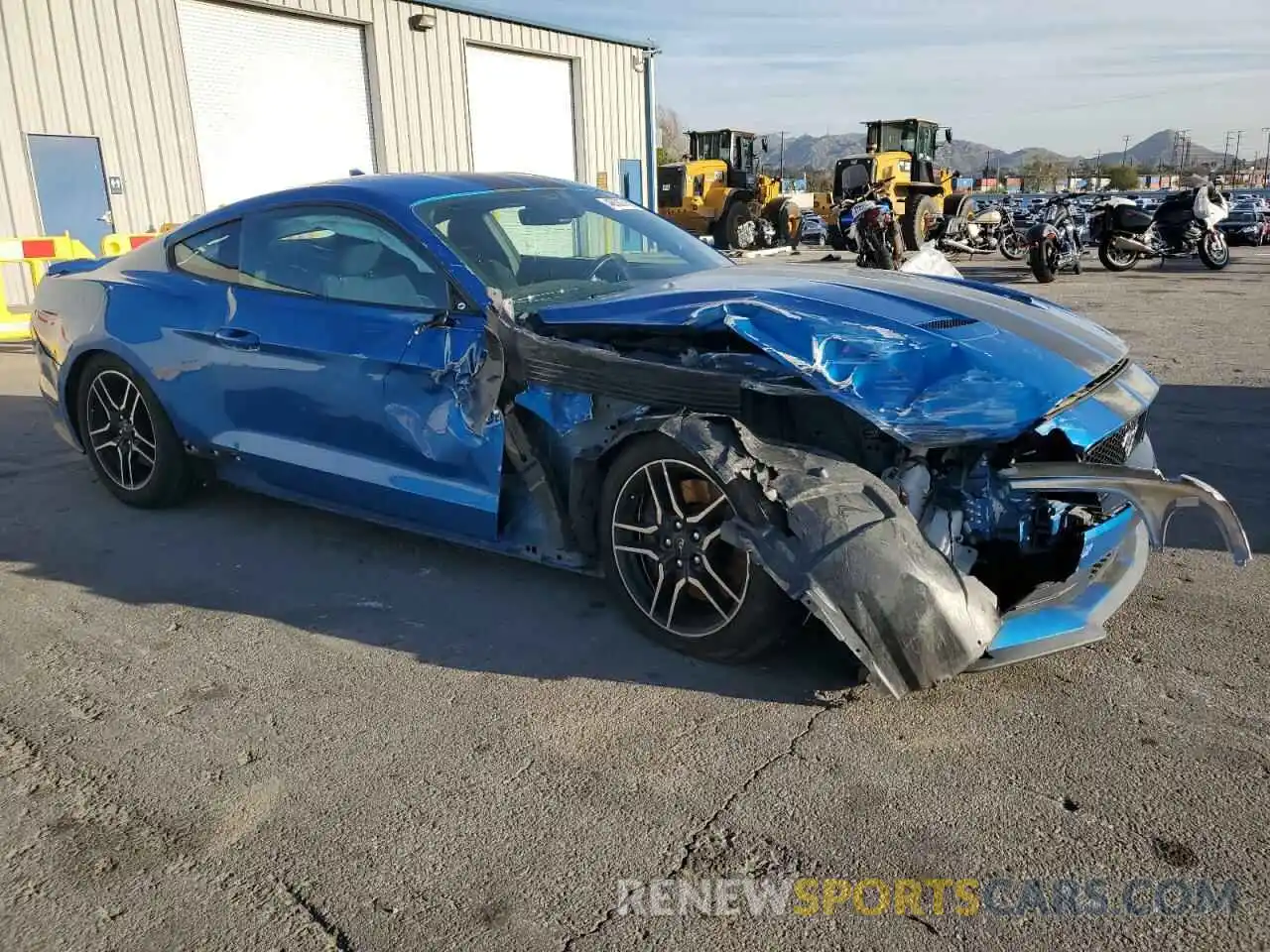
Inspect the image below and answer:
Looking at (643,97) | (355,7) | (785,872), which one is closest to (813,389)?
(785,872)

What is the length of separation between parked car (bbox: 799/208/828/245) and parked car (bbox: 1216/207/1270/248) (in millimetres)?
10825

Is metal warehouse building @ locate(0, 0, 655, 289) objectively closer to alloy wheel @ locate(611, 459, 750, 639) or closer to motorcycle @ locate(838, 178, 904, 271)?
motorcycle @ locate(838, 178, 904, 271)

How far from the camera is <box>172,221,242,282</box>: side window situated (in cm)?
456

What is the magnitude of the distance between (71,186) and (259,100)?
3402mm

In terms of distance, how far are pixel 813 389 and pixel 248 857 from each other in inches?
77.4

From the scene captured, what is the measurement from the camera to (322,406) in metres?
4.02

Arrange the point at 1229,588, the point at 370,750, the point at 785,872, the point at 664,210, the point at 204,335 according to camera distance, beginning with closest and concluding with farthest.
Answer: the point at 785,872, the point at 370,750, the point at 1229,588, the point at 204,335, the point at 664,210

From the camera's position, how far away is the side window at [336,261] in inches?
151

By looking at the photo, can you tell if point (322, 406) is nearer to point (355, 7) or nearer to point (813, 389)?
point (813, 389)

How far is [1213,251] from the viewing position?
17031mm

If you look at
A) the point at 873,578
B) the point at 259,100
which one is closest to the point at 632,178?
the point at 259,100

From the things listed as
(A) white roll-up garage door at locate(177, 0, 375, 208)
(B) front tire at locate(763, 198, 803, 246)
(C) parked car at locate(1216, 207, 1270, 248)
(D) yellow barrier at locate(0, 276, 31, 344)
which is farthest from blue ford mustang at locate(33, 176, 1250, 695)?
(C) parked car at locate(1216, 207, 1270, 248)

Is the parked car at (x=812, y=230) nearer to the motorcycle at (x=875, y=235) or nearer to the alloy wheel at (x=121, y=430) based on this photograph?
the motorcycle at (x=875, y=235)

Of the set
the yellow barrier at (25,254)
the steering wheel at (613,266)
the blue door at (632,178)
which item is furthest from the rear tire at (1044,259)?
the yellow barrier at (25,254)
